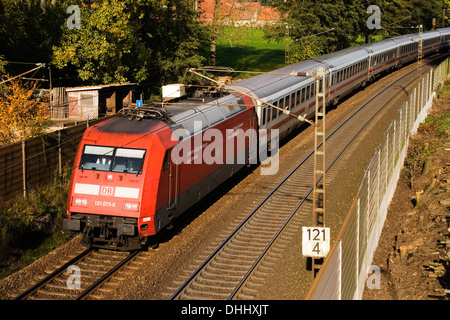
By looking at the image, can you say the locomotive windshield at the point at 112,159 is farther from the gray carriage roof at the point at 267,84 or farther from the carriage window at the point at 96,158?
the gray carriage roof at the point at 267,84

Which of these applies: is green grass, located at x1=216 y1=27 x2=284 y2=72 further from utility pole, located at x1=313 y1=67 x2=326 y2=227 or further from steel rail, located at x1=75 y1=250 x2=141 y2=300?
steel rail, located at x1=75 y1=250 x2=141 y2=300

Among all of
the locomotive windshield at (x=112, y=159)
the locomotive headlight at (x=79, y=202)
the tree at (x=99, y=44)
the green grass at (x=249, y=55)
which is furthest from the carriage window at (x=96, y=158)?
the green grass at (x=249, y=55)

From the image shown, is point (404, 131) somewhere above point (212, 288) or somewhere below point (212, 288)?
above

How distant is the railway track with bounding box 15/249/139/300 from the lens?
13875 mm

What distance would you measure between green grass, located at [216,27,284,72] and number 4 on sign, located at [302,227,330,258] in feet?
116

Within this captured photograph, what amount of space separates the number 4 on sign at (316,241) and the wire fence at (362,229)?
3.18 feet

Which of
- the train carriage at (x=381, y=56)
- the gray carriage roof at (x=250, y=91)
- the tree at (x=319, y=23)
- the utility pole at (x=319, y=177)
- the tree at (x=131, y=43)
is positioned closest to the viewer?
the utility pole at (x=319, y=177)

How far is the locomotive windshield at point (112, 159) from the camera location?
15625mm

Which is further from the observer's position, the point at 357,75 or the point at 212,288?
the point at 357,75

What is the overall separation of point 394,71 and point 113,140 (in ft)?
146

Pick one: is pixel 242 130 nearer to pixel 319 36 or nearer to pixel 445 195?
pixel 445 195

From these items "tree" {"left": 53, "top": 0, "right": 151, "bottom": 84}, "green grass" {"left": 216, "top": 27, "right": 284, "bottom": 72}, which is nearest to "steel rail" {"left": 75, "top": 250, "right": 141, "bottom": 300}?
"tree" {"left": 53, "top": 0, "right": 151, "bottom": 84}
